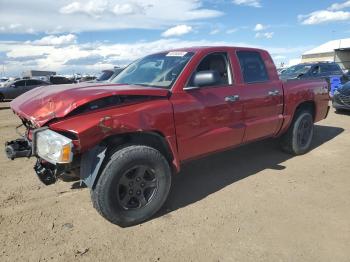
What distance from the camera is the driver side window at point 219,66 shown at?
438 cm

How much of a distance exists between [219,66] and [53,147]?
8.05 ft

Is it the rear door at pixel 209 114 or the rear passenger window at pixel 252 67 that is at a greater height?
the rear passenger window at pixel 252 67

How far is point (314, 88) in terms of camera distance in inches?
240

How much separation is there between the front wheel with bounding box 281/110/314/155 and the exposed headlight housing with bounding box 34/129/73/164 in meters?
4.02

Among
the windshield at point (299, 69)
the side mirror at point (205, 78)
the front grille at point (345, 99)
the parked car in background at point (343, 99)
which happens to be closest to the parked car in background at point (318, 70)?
the windshield at point (299, 69)

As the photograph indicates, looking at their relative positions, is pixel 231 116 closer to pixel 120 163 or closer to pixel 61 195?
pixel 120 163

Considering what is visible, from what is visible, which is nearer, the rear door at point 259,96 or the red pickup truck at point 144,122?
the red pickup truck at point 144,122

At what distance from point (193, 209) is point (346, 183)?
2248 mm

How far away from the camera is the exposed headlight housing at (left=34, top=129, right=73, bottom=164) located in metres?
3.13

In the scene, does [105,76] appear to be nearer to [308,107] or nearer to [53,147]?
[308,107]

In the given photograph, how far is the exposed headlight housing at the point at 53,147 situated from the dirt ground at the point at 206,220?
83 cm

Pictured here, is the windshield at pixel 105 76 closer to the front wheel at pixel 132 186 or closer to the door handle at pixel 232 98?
the door handle at pixel 232 98

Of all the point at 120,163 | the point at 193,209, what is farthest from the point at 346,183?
the point at 120,163

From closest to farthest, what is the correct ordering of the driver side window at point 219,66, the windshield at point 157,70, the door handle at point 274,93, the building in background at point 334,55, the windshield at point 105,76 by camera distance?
the windshield at point 157,70 < the driver side window at point 219,66 < the door handle at point 274,93 < the windshield at point 105,76 < the building in background at point 334,55
